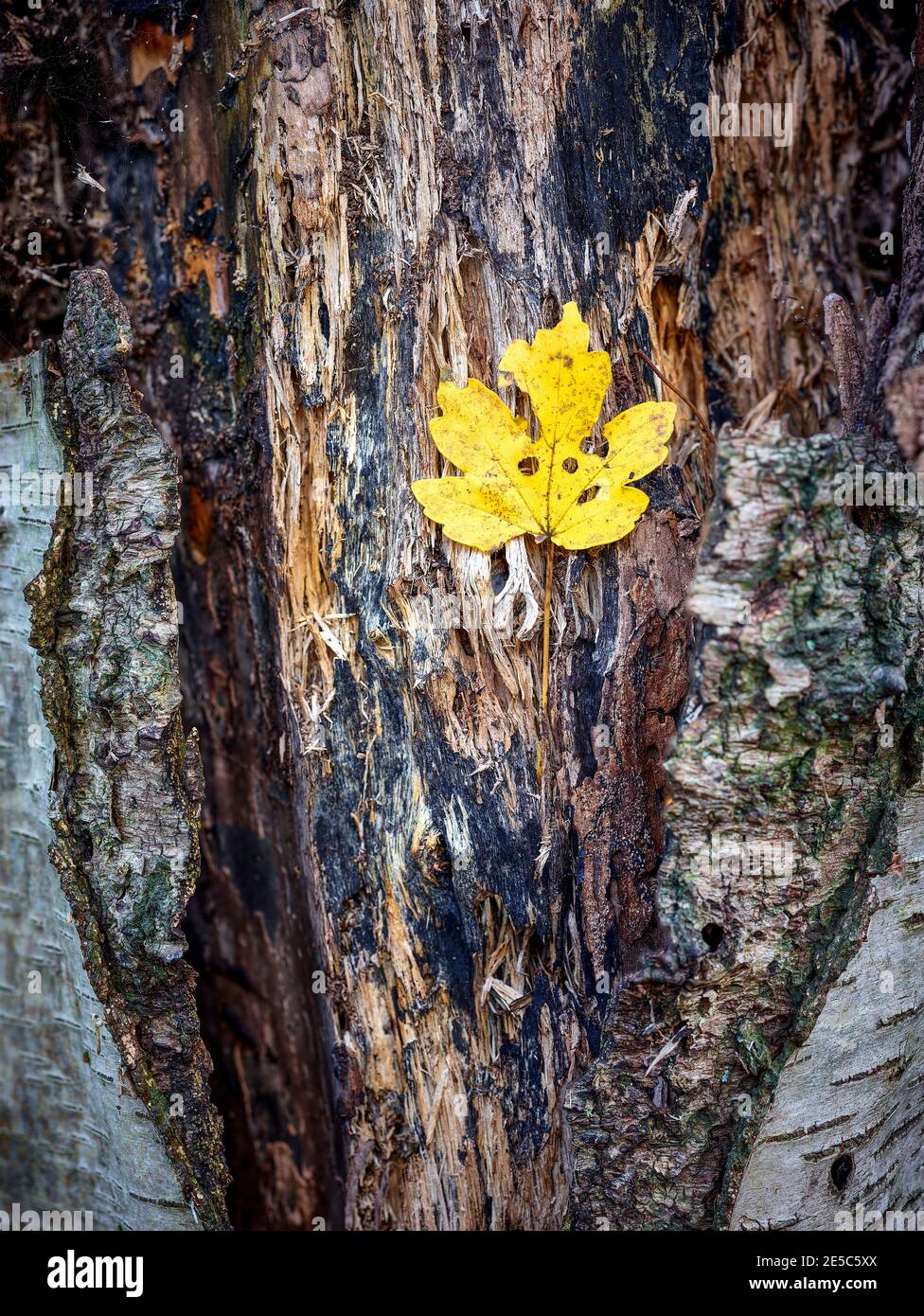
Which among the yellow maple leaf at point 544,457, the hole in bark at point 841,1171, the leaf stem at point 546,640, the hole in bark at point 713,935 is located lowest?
the hole in bark at point 841,1171

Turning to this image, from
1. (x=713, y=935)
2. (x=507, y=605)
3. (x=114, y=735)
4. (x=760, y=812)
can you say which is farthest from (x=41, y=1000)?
(x=760, y=812)

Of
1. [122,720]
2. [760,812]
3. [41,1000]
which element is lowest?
[41,1000]

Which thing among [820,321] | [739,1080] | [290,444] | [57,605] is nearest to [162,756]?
[57,605]

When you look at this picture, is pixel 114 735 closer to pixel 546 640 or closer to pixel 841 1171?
pixel 546 640

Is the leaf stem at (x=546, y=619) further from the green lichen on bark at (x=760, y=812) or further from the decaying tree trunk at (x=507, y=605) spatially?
the green lichen on bark at (x=760, y=812)

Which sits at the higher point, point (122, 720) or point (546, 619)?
point (546, 619)

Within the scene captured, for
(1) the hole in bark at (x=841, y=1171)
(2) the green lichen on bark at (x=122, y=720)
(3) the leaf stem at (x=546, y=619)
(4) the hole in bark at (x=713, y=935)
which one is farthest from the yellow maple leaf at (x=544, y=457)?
(1) the hole in bark at (x=841, y=1171)

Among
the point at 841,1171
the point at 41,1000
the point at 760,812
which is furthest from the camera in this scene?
the point at 41,1000
